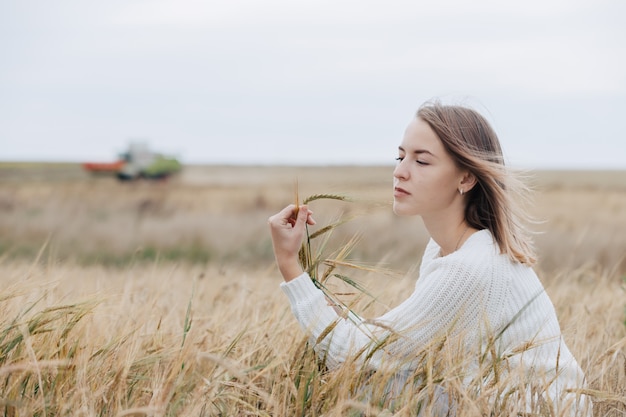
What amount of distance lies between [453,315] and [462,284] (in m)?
0.11

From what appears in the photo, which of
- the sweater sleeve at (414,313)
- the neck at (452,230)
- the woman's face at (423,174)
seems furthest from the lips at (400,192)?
the sweater sleeve at (414,313)

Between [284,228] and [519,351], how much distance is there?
88 centimetres

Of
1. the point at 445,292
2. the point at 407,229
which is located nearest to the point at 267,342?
the point at 445,292

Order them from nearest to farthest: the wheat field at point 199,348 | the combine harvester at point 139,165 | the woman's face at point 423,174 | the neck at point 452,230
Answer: the wheat field at point 199,348
the woman's face at point 423,174
the neck at point 452,230
the combine harvester at point 139,165

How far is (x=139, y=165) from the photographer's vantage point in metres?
45.8

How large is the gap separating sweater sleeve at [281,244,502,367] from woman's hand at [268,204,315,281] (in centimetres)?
6

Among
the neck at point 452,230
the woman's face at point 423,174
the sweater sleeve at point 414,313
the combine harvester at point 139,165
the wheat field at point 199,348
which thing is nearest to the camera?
the wheat field at point 199,348

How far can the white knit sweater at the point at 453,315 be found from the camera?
2.52 meters

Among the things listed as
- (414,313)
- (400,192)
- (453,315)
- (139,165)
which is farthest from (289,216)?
(139,165)

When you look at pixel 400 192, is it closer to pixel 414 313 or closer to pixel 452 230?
pixel 452 230

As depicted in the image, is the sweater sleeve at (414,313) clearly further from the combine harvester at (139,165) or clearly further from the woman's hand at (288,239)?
the combine harvester at (139,165)

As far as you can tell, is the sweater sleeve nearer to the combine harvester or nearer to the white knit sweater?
the white knit sweater

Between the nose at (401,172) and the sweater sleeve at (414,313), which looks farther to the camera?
the nose at (401,172)

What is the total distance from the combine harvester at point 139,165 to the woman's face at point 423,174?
44.0m
